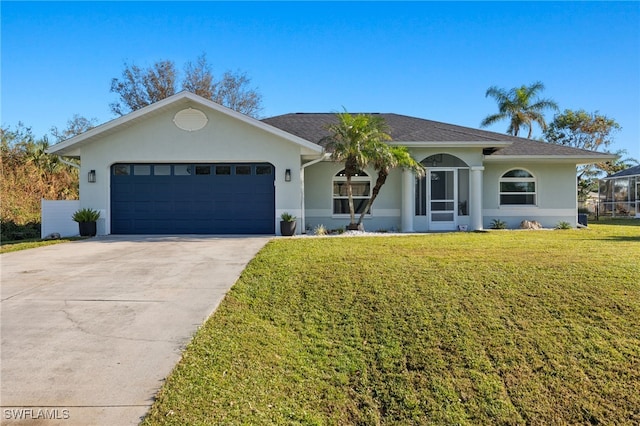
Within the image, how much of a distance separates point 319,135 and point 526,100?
2053cm

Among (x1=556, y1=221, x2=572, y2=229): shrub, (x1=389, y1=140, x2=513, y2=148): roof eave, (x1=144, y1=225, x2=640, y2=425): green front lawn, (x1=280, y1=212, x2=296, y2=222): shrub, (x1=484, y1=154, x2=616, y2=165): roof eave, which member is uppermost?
(x1=389, y1=140, x2=513, y2=148): roof eave

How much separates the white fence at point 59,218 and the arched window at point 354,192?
29.1 feet

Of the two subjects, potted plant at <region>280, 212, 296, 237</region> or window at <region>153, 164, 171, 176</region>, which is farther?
window at <region>153, 164, 171, 176</region>

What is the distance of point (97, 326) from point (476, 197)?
13.2 metres

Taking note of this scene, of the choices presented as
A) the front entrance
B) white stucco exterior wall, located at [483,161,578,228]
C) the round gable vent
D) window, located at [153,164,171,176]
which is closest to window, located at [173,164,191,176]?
window, located at [153,164,171,176]

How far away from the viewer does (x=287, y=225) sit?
42.9ft

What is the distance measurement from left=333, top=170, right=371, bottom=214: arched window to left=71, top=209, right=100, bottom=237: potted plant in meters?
8.12

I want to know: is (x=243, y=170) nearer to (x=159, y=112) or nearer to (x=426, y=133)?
(x=159, y=112)

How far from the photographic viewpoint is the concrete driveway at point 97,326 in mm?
3322

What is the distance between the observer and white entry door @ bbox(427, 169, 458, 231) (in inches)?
598

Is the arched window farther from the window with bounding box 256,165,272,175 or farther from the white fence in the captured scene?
the white fence

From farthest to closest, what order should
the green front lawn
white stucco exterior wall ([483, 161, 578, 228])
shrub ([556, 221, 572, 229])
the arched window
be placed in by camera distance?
white stucco exterior wall ([483, 161, 578, 228]) < shrub ([556, 221, 572, 229]) < the arched window < the green front lawn

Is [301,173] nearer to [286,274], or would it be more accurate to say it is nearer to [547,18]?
[286,274]

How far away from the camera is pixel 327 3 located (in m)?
14.8
